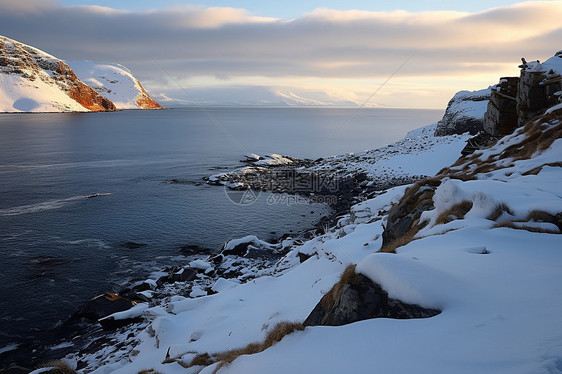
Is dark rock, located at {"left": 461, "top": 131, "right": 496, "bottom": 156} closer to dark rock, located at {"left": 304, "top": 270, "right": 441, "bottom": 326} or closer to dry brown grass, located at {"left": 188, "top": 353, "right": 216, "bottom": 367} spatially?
dark rock, located at {"left": 304, "top": 270, "right": 441, "bottom": 326}

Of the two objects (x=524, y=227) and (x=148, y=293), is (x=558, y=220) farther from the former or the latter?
(x=148, y=293)

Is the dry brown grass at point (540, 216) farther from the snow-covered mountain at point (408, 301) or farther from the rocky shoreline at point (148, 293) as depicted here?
the rocky shoreline at point (148, 293)

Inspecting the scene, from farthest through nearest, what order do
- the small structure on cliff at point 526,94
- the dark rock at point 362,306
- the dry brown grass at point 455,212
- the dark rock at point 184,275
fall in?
the small structure on cliff at point 526,94 < the dark rock at point 184,275 < the dry brown grass at point 455,212 < the dark rock at point 362,306

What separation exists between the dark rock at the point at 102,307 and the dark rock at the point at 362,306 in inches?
548

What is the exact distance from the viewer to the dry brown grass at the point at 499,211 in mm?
9867

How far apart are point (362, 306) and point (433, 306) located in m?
1.20

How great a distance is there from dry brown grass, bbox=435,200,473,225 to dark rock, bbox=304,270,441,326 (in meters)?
5.54

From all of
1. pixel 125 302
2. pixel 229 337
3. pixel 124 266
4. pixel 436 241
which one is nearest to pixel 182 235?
pixel 124 266

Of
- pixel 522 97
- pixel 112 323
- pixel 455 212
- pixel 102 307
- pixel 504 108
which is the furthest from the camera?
pixel 504 108

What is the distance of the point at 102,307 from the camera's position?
17375mm

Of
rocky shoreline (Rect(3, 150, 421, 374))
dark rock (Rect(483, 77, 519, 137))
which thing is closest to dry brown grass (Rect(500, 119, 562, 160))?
dark rock (Rect(483, 77, 519, 137))

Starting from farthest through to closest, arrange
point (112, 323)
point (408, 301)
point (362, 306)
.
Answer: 1. point (112, 323)
2. point (362, 306)
3. point (408, 301)

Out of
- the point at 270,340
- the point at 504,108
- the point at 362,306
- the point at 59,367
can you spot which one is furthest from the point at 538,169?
the point at 59,367

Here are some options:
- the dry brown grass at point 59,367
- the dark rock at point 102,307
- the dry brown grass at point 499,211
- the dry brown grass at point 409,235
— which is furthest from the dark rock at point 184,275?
the dry brown grass at point 499,211
